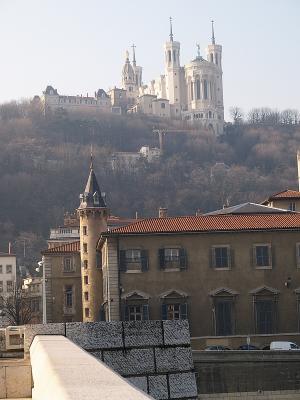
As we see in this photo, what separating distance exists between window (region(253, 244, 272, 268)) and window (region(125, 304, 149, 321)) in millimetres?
5675

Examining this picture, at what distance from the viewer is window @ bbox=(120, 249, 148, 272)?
50.0 metres

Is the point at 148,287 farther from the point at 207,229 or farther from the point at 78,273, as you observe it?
the point at 78,273

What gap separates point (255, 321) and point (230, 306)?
138 cm

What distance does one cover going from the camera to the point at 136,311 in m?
49.8

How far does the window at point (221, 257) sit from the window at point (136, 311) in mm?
3832

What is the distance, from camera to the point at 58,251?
70.4m

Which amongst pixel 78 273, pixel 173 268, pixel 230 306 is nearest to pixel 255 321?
pixel 230 306

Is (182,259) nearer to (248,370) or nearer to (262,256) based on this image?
(262,256)

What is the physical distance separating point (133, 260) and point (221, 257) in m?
4.19

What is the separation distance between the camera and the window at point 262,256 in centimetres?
4994

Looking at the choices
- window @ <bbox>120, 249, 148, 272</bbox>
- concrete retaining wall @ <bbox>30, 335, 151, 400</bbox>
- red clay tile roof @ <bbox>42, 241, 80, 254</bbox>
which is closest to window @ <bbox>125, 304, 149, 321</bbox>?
window @ <bbox>120, 249, 148, 272</bbox>

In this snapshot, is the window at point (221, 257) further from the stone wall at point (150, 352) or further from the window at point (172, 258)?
the stone wall at point (150, 352)

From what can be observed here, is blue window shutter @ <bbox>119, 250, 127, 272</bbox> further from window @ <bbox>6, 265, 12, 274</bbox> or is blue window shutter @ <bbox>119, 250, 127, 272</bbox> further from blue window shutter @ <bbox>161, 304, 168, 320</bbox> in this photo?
window @ <bbox>6, 265, 12, 274</bbox>

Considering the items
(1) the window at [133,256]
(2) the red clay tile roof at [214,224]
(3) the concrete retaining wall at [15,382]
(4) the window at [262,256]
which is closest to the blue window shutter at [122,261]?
(1) the window at [133,256]
